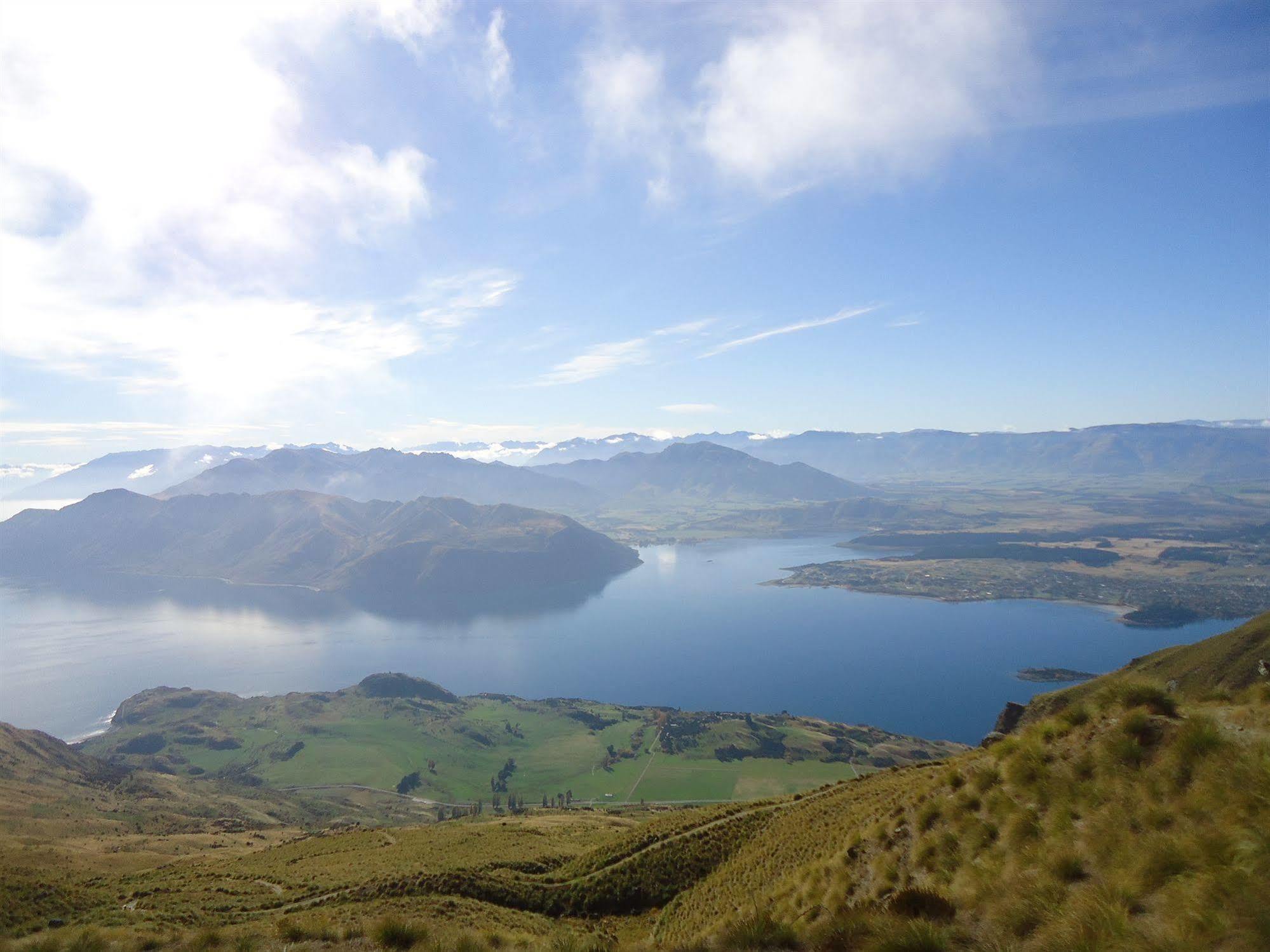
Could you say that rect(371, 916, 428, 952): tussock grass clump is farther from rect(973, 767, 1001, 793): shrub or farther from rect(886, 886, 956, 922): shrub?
rect(973, 767, 1001, 793): shrub

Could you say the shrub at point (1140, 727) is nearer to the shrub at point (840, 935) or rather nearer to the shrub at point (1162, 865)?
the shrub at point (1162, 865)

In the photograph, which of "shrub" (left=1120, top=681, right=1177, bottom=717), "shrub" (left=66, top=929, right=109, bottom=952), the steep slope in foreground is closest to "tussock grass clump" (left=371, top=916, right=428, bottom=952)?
"shrub" (left=66, top=929, right=109, bottom=952)

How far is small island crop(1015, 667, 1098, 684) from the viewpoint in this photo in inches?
5906

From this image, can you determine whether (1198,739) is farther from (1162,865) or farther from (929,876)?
(929,876)

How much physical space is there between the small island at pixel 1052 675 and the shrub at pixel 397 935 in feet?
590

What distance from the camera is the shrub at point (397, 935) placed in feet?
36.2

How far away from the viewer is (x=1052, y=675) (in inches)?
6088

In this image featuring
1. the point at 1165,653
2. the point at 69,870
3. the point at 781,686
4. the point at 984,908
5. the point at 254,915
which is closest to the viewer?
the point at 984,908

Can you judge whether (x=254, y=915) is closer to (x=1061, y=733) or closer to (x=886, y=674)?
(x=1061, y=733)

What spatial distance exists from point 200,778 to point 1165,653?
161750 mm

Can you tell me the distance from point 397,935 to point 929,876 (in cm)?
979

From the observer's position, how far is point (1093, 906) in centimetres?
640

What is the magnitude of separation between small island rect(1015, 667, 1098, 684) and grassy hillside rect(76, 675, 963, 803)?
177ft

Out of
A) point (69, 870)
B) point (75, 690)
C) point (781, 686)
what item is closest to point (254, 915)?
point (69, 870)
